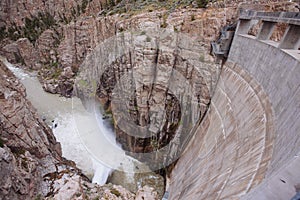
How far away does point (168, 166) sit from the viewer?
1502 cm

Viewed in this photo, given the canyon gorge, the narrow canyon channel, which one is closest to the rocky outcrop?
the canyon gorge

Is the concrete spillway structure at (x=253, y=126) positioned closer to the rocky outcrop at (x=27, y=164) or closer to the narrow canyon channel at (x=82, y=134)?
the rocky outcrop at (x=27, y=164)

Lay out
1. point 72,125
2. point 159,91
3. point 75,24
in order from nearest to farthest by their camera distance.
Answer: point 159,91 < point 72,125 < point 75,24

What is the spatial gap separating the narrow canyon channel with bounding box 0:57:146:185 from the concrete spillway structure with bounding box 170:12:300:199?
701 cm

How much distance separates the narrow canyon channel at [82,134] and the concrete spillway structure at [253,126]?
7005mm

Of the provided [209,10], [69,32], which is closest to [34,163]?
[209,10]

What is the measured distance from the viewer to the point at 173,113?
1503 cm

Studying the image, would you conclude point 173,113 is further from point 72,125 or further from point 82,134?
point 72,125

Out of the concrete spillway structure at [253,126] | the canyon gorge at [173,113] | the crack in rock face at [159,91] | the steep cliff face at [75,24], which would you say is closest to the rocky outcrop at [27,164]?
the canyon gorge at [173,113]

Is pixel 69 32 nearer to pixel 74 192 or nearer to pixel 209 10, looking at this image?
pixel 209 10

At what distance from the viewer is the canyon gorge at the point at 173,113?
258 inches

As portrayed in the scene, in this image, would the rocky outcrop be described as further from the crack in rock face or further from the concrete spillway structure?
the concrete spillway structure

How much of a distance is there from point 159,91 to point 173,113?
216 centimetres

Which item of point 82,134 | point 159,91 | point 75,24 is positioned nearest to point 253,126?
point 159,91
